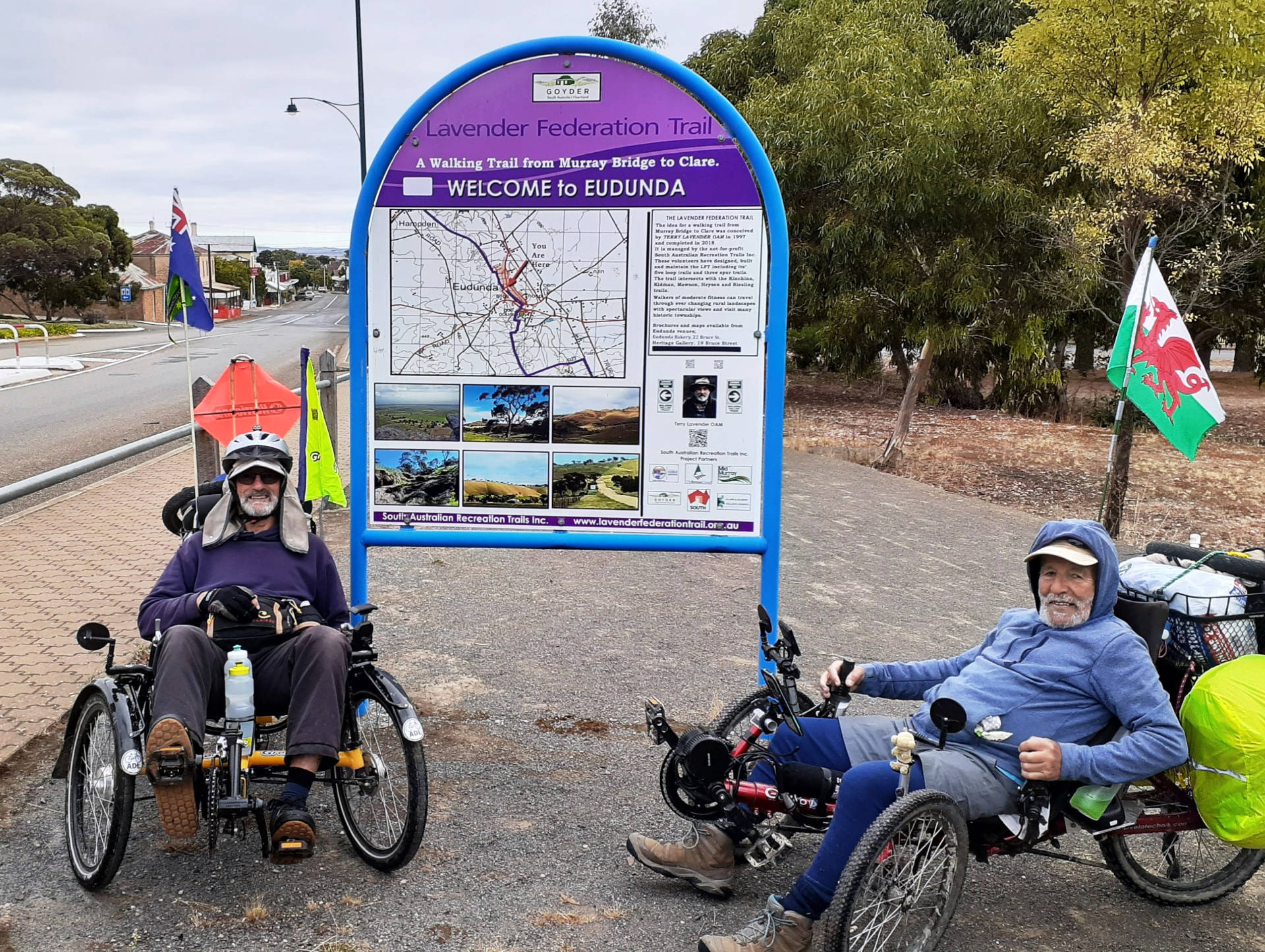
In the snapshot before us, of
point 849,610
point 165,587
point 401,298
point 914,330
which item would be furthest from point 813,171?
point 165,587

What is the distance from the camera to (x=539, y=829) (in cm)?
389

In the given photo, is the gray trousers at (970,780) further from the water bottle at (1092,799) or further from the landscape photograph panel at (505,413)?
the landscape photograph panel at (505,413)

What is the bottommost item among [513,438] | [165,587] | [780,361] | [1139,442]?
[1139,442]

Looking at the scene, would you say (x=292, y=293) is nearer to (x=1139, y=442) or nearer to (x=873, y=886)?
(x=1139, y=442)

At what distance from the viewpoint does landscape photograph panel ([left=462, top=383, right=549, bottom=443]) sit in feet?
14.9

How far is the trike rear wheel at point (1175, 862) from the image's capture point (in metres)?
3.49

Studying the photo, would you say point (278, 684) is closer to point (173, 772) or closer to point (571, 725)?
point (173, 772)

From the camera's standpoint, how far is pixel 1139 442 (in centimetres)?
2169

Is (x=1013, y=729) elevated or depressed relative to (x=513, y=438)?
depressed

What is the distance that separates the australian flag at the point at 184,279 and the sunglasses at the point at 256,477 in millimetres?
1681

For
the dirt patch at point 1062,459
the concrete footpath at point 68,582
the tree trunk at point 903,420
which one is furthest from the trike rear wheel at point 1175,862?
the tree trunk at point 903,420

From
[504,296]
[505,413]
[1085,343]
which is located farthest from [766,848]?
[1085,343]

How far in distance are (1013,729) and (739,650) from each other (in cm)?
299

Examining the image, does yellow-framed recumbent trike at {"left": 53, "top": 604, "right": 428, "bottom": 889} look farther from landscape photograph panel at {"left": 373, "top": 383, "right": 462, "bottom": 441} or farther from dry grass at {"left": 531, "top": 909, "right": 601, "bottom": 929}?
landscape photograph panel at {"left": 373, "top": 383, "right": 462, "bottom": 441}
